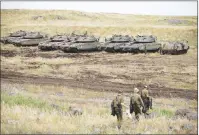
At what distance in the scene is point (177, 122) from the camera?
1452 centimetres

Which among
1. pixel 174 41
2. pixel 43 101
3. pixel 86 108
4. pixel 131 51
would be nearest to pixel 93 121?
pixel 86 108

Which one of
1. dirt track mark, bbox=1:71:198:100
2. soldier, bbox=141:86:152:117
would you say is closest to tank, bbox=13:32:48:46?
dirt track mark, bbox=1:71:198:100

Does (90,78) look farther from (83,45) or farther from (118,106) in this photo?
(83,45)

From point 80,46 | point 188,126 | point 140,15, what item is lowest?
point 188,126

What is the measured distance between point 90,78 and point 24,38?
20.9 feet

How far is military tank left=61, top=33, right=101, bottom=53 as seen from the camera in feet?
81.7

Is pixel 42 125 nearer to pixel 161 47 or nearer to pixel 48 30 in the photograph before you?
pixel 48 30

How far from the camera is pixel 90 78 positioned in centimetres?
1903

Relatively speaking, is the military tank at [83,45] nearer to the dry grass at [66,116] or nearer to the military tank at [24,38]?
the military tank at [24,38]

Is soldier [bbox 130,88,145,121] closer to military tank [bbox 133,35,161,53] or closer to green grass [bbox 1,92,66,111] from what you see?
green grass [bbox 1,92,66,111]

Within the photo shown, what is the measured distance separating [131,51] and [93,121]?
9.91 meters

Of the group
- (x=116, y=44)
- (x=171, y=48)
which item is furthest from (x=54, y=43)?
(x=171, y=48)

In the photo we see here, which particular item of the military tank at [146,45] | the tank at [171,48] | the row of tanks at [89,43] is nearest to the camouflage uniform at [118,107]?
the tank at [171,48]

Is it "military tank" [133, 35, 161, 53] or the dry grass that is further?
"military tank" [133, 35, 161, 53]
